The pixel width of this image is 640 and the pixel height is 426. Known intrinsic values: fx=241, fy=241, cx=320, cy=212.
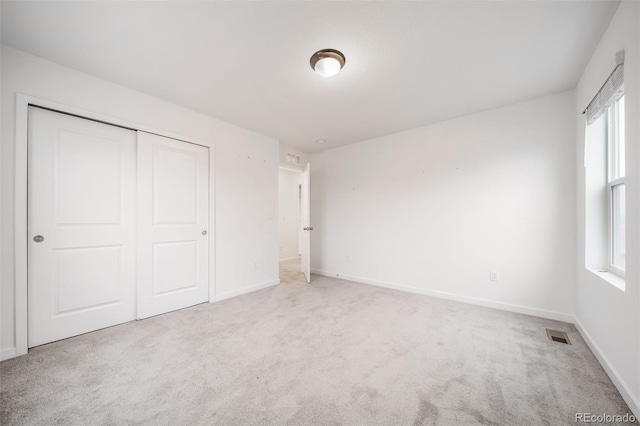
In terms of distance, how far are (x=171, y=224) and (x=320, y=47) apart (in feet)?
8.31

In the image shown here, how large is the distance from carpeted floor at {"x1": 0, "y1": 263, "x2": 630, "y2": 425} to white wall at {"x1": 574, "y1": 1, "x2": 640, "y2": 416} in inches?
6.3

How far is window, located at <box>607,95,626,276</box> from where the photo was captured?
195 cm

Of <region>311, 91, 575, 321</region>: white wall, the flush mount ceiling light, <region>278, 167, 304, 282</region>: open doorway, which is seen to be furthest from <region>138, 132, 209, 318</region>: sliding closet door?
<region>278, 167, 304, 282</region>: open doorway

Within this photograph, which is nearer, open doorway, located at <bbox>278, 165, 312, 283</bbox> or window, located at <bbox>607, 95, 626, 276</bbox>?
window, located at <bbox>607, 95, 626, 276</bbox>

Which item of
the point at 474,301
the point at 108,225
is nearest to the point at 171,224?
the point at 108,225

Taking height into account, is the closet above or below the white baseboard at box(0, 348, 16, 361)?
above

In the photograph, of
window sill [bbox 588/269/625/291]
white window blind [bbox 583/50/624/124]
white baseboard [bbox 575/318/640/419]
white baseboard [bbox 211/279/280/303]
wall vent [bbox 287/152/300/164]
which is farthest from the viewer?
wall vent [bbox 287/152/300/164]

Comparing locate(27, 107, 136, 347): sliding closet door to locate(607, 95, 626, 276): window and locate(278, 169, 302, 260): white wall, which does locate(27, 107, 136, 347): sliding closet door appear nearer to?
locate(278, 169, 302, 260): white wall

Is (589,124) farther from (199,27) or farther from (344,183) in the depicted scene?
(199,27)

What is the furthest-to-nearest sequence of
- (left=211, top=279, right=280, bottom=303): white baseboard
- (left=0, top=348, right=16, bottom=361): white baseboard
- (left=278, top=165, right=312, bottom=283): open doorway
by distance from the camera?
1. (left=278, top=165, right=312, bottom=283): open doorway
2. (left=211, top=279, right=280, bottom=303): white baseboard
3. (left=0, top=348, right=16, bottom=361): white baseboard

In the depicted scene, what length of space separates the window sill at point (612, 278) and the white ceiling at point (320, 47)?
1836mm

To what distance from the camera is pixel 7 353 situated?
6.23 feet

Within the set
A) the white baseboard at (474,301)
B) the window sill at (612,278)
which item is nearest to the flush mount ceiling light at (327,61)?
the window sill at (612,278)

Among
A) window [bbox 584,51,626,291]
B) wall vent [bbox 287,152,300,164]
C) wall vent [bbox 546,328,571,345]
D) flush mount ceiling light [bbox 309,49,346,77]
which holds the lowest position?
wall vent [bbox 546,328,571,345]
